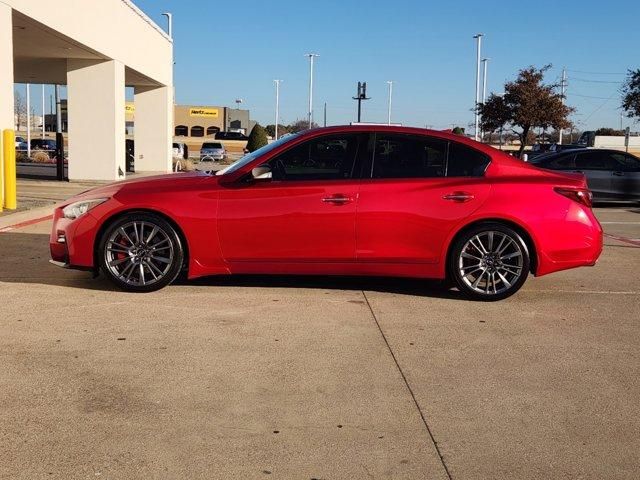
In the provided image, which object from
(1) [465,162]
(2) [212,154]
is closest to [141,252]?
(1) [465,162]

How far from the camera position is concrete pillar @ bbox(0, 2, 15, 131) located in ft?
44.2

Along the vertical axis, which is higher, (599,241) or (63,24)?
(63,24)

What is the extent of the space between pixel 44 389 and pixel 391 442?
7.02ft

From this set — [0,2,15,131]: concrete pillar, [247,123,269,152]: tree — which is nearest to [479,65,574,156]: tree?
[247,123,269,152]: tree

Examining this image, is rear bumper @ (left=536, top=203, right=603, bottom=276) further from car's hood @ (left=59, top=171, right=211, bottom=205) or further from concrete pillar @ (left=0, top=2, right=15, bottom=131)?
concrete pillar @ (left=0, top=2, right=15, bottom=131)

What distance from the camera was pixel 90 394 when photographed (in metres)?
4.39

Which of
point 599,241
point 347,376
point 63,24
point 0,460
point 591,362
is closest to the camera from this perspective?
point 0,460

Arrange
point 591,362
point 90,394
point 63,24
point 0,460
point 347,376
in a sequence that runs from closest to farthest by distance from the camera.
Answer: point 0,460
point 90,394
point 347,376
point 591,362
point 63,24

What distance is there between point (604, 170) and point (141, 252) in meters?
13.8

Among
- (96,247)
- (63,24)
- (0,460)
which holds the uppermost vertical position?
(63,24)

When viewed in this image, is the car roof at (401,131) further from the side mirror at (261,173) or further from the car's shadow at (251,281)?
the car's shadow at (251,281)

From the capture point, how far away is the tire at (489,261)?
271 inches

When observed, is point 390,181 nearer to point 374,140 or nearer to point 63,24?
point 374,140

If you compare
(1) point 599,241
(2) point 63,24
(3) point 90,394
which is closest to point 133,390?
(3) point 90,394
